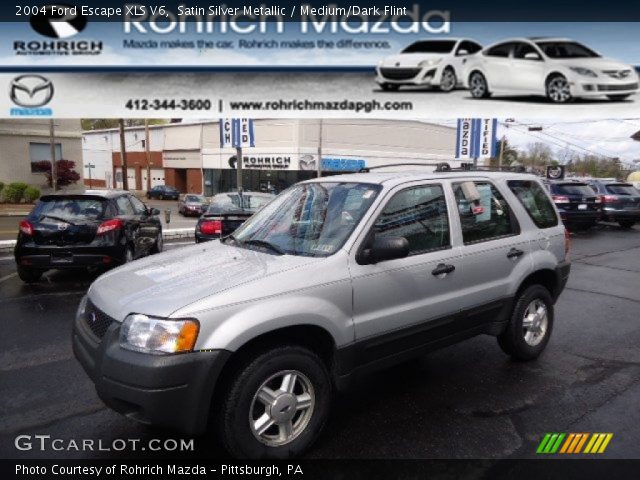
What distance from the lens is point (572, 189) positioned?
16047 millimetres

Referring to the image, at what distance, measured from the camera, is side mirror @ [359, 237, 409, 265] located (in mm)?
3064

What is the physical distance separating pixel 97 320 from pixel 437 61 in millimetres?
13383

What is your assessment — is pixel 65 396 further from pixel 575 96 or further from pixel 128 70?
pixel 128 70

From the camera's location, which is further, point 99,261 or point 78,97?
point 78,97

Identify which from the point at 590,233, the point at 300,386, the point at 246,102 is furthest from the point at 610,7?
the point at 300,386

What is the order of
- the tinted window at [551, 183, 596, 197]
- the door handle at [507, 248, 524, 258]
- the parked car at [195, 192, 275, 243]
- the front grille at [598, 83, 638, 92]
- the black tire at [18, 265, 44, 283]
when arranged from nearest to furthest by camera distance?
1. the door handle at [507, 248, 524, 258]
2. the black tire at [18, 265, 44, 283]
3. the parked car at [195, 192, 275, 243]
4. the front grille at [598, 83, 638, 92]
5. the tinted window at [551, 183, 596, 197]

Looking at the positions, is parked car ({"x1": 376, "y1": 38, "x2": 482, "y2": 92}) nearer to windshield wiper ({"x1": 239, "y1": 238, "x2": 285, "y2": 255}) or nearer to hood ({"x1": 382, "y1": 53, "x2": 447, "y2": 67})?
hood ({"x1": 382, "y1": 53, "x2": 447, "y2": 67})

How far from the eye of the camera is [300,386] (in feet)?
9.71

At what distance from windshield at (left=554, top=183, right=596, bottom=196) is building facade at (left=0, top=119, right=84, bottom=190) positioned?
27485 millimetres

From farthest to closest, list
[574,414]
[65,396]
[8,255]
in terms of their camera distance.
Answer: [8,255] < [65,396] < [574,414]

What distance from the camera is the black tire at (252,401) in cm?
264

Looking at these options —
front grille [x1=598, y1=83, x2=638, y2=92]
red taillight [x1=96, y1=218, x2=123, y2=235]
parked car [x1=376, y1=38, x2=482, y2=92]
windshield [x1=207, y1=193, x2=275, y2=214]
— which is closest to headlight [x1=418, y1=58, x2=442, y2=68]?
parked car [x1=376, y1=38, x2=482, y2=92]

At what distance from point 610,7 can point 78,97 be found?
19.1 m

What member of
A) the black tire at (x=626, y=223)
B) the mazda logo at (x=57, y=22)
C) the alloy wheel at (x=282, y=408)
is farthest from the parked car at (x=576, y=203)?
the mazda logo at (x=57, y=22)
